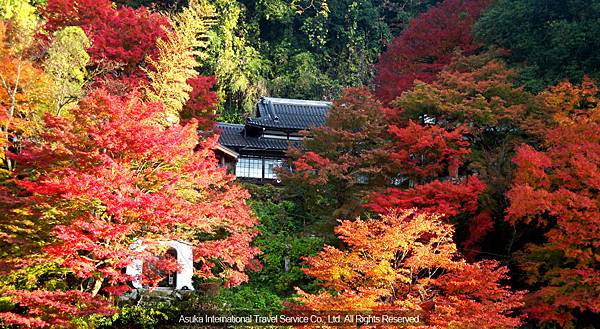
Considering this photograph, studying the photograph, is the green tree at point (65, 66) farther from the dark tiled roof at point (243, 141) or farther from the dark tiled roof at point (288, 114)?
the dark tiled roof at point (288, 114)

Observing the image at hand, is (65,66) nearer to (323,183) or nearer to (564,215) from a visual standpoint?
(323,183)

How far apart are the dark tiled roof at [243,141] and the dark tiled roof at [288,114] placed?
25.9 inches

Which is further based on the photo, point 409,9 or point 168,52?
point 409,9

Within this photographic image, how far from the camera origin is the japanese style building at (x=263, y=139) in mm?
26422

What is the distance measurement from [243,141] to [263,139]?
845mm

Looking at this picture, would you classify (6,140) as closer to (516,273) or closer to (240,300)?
(240,300)

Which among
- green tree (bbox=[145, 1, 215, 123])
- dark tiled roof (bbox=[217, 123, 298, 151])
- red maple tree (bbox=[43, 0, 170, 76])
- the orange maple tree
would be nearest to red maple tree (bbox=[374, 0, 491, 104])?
dark tiled roof (bbox=[217, 123, 298, 151])

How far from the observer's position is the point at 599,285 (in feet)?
45.6

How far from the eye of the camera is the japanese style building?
26.4 metres

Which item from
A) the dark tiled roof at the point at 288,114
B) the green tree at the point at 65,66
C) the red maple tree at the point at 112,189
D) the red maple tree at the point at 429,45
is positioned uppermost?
the red maple tree at the point at 429,45

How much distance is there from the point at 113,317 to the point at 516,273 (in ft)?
32.7

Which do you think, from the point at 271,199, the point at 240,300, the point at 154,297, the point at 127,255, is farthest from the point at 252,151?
the point at 127,255

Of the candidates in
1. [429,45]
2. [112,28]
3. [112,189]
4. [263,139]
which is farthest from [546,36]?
[112,189]

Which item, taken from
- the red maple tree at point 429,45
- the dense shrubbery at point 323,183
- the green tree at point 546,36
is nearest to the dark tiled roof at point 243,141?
the dense shrubbery at point 323,183
